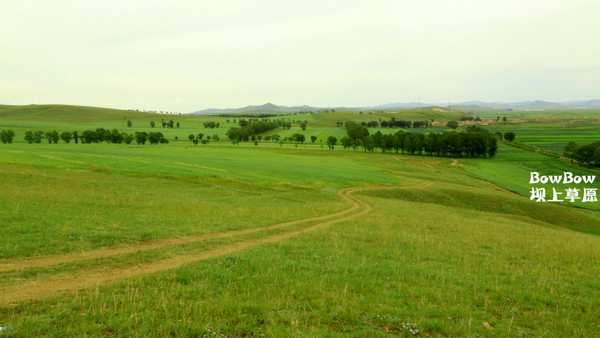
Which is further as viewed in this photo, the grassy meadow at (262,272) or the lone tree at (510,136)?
the lone tree at (510,136)

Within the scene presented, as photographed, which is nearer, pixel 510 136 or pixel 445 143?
pixel 445 143

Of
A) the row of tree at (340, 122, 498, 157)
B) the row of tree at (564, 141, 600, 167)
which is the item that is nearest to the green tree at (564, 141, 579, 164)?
the row of tree at (564, 141, 600, 167)

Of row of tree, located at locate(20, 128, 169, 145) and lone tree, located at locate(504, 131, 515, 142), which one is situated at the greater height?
row of tree, located at locate(20, 128, 169, 145)

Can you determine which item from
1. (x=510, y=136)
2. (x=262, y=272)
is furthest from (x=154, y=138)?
(x=510, y=136)

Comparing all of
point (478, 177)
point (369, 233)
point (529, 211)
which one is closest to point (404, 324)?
point (369, 233)

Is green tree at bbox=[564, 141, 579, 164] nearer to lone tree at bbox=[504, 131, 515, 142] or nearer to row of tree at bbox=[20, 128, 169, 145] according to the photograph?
lone tree at bbox=[504, 131, 515, 142]

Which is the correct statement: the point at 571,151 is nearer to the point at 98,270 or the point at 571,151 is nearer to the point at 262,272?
the point at 262,272

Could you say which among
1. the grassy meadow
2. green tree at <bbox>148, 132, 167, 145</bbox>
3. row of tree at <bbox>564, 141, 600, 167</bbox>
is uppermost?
green tree at <bbox>148, 132, 167, 145</bbox>

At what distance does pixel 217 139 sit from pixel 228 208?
15283 centimetres

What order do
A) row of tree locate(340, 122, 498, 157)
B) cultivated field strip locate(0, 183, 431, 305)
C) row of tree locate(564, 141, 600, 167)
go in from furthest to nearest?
row of tree locate(340, 122, 498, 157) < row of tree locate(564, 141, 600, 167) < cultivated field strip locate(0, 183, 431, 305)

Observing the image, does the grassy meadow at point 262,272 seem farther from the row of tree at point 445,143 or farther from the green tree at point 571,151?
the row of tree at point 445,143

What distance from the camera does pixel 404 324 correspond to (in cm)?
788

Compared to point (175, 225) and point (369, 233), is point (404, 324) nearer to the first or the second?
point (369, 233)

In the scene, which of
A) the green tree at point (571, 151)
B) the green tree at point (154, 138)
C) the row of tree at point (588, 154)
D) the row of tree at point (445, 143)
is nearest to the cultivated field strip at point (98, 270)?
the row of tree at point (588, 154)
